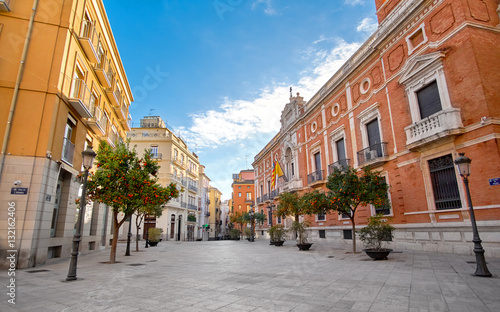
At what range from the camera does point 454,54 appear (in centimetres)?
1141

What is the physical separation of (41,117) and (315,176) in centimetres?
1898

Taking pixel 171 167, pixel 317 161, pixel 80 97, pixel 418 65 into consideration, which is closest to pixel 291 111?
pixel 317 161

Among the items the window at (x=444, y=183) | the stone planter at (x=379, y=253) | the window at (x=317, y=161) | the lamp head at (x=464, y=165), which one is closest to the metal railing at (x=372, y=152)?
the window at (x=444, y=183)

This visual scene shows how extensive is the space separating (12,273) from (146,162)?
5.65 meters

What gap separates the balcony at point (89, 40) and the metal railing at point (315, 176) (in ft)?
57.8

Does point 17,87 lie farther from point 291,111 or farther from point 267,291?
point 291,111

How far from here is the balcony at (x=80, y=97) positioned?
1115 cm

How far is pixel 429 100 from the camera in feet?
41.6

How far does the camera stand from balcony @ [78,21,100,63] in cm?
1173

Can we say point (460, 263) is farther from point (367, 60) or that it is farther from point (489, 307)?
point (367, 60)

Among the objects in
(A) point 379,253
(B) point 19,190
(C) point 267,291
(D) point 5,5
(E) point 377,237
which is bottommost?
(C) point 267,291

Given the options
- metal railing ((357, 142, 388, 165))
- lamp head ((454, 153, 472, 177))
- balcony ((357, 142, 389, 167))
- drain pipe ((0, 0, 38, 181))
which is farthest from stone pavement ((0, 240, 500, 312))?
metal railing ((357, 142, 388, 165))

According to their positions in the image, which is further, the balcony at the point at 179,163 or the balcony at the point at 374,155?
the balcony at the point at 179,163

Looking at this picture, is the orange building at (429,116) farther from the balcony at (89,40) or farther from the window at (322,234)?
the balcony at (89,40)
